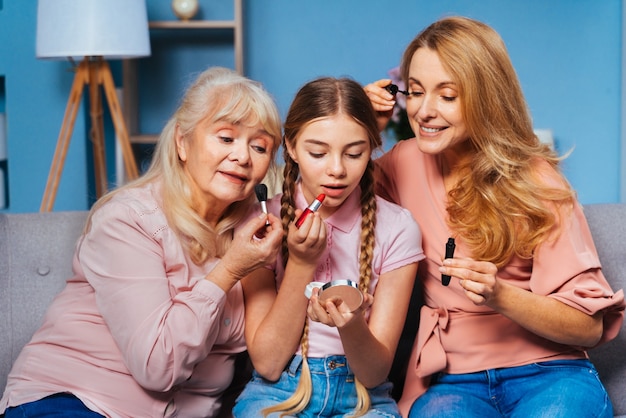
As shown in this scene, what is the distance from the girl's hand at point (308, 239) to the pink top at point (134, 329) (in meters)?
0.16

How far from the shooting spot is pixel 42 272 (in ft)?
6.19

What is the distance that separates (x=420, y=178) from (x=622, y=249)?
1.80 feet

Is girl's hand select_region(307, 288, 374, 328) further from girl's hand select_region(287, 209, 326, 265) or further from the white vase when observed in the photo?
the white vase

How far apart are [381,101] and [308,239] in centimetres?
43

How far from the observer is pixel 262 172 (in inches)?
66.1

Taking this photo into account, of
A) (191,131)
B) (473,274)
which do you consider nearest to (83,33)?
(191,131)

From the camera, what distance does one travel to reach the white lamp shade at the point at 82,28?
3186mm

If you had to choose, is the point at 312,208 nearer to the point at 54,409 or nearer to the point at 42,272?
the point at 54,409

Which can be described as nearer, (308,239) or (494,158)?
(308,239)

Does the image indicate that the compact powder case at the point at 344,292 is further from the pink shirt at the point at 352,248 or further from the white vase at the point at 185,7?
the white vase at the point at 185,7

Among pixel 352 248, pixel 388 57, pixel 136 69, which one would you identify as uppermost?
pixel 352 248

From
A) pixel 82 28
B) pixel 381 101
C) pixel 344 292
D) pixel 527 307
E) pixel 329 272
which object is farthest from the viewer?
pixel 82 28

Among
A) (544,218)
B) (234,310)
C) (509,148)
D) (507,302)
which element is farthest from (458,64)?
(234,310)

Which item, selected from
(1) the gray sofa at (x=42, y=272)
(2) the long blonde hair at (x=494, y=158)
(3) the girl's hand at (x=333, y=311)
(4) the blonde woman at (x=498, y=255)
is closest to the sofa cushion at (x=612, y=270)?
(1) the gray sofa at (x=42, y=272)
